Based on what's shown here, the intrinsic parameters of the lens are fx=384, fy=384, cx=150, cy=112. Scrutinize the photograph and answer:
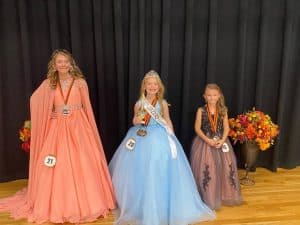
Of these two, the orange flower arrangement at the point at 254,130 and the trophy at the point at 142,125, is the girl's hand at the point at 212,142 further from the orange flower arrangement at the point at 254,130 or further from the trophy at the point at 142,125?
the trophy at the point at 142,125

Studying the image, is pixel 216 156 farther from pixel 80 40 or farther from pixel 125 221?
pixel 80 40

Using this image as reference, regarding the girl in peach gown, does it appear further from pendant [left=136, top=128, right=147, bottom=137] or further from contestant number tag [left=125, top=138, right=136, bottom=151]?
pendant [left=136, top=128, right=147, bottom=137]

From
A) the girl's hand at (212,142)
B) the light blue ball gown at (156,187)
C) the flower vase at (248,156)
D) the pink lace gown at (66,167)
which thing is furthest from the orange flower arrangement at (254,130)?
the pink lace gown at (66,167)

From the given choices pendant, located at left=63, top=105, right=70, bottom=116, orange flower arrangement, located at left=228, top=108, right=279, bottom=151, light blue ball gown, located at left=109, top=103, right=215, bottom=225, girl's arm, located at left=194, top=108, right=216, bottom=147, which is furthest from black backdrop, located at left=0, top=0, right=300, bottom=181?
light blue ball gown, located at left=109, top=103, right=215, bottom=225

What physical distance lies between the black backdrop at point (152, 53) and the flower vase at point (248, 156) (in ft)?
1.35

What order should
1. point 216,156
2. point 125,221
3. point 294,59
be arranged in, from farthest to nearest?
point 294,59
point 216,156
point 125,221

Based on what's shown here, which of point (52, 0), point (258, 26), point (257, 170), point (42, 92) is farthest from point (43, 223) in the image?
point (258, 26)

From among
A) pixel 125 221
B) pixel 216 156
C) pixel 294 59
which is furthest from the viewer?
pixel 294 59

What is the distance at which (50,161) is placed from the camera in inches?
127

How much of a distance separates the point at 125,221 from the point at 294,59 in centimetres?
250

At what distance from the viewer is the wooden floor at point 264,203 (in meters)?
3.25

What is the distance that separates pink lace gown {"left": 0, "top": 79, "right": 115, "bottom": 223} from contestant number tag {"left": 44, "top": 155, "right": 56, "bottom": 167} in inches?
1.3

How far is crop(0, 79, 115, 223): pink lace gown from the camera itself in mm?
3219

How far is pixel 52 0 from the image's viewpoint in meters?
3.69
